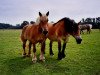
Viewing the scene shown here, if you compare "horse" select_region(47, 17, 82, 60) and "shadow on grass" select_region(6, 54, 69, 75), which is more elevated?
"horse" select_region(47, 17, 82, 60)

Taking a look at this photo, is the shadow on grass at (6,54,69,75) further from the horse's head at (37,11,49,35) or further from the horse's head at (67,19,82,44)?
the horse's head at (37,11,49,35)

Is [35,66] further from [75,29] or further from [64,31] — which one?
[75,29]

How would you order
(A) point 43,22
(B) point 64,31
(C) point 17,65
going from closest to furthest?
(A) point 43,22 → (C) point 17,65 → (B) point 64,31

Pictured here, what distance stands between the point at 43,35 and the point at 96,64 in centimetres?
275

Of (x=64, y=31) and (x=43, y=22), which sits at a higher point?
(x=43, y=22)

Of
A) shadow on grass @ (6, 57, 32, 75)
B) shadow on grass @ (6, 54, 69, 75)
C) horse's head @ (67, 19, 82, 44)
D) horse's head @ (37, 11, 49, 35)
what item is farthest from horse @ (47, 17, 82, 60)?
shadow on grass @ (6, 57, 32, 75)

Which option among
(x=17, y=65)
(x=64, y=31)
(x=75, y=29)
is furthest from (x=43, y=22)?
(x=17, y=65)

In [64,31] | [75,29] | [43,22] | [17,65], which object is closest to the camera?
[43,22]

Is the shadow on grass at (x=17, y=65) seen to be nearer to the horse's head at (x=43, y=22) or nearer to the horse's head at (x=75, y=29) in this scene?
the horse's head at (x=43, y=22)

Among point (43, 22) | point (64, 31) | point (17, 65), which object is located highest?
point (43, 22)

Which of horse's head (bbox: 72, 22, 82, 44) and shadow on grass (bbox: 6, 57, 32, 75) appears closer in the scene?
shadow on grass (bbox: 6, 57, 32, 75)

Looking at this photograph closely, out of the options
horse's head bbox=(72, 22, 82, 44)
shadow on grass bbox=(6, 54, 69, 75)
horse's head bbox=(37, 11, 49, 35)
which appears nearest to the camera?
shadow on grass bbox=(6, 54, 69, 75)

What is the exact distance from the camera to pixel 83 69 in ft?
32.8

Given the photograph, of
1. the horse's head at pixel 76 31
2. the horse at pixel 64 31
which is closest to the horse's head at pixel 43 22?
the horse at pixel 64 31
